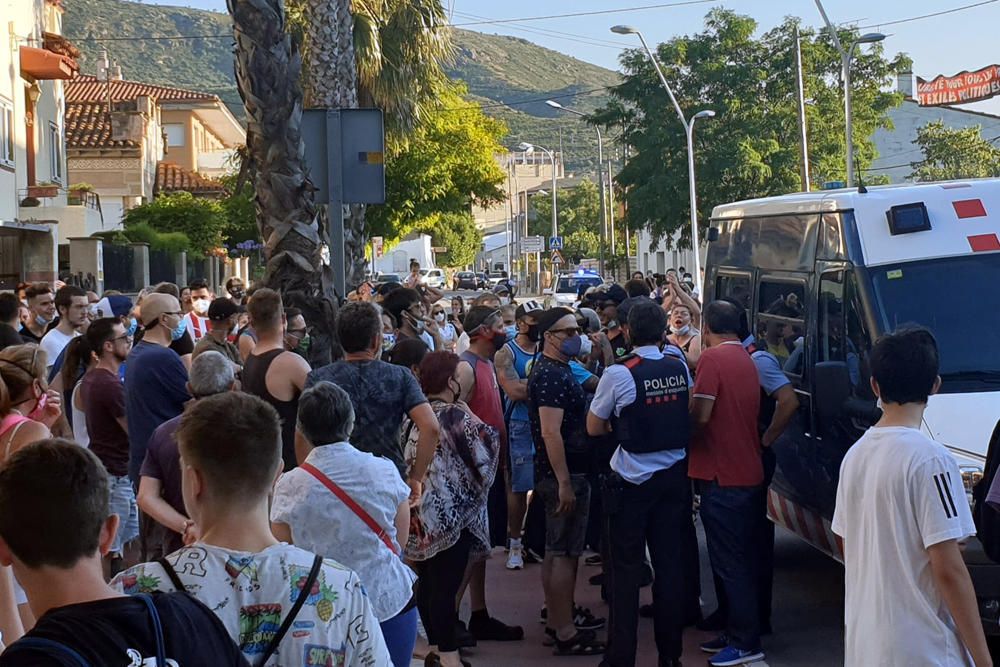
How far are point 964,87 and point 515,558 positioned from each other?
151 ft

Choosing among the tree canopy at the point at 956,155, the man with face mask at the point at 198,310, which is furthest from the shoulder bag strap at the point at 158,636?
the tree canopy at the point at 956,155

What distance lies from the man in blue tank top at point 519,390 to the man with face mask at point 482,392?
9cm

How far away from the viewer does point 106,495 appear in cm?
264

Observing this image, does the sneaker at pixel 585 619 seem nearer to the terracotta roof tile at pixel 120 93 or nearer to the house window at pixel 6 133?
the house window at pixel 6 133

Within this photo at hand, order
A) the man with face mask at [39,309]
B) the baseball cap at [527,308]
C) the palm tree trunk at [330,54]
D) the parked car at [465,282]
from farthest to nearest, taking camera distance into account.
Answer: the parked car at [465,282]
the palm tree trunk at [330,54]
the man with face mask at [39,309]
the baseball cap at [527,308]

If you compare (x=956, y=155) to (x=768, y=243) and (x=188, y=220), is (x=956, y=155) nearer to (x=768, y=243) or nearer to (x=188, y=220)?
(x=188, y=220)

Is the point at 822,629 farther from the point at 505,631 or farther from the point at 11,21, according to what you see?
the point at 11,21

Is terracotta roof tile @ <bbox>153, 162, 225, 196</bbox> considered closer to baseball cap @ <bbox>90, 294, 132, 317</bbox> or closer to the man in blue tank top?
baseball cap @ <bbox>90, 294, 132, 317</bbox>

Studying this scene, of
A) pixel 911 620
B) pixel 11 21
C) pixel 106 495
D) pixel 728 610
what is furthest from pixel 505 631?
pixel 11 21

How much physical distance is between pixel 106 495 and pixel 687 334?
9027 mm

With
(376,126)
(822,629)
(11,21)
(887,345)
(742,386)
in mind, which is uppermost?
(11,21)

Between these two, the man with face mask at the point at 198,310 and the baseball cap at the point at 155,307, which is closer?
the baseball cap at the point at 155,307

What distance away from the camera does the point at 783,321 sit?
343 inches

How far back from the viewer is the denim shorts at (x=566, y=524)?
24.2ft
